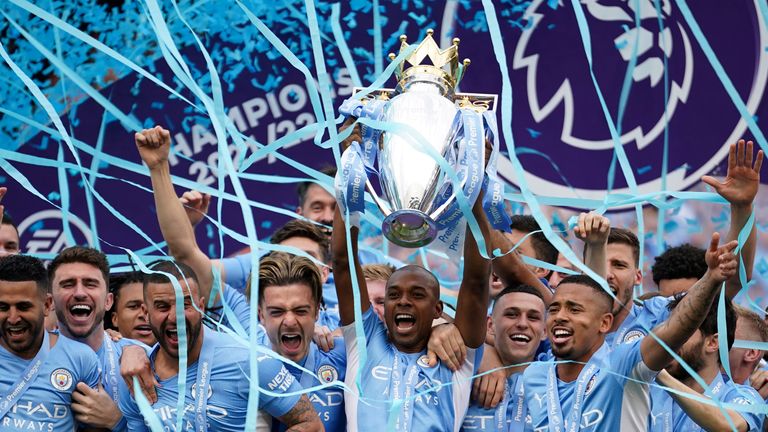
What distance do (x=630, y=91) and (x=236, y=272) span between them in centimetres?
245

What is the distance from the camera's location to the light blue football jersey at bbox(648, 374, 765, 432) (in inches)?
184

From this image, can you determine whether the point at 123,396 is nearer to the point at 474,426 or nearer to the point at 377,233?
the point at 474,426

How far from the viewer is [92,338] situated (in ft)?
17.0

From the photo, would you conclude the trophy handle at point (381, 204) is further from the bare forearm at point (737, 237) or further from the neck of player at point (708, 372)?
the neck of player at point (708, 372)

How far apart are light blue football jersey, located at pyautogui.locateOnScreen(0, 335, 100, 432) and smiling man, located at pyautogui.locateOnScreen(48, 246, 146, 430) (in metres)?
0.14

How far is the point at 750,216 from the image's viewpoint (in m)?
4.63

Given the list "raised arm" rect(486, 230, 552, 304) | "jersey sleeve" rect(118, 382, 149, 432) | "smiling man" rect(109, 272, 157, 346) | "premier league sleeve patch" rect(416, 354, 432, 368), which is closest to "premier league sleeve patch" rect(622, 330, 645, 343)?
"raised arm" rect(486, 230, 552, 304)

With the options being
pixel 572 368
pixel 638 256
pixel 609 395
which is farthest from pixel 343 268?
pixel 638 256

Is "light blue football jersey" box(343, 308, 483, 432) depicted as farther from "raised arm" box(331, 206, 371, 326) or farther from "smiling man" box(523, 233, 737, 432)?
"smiling man" box(523, 233, 737, 432)

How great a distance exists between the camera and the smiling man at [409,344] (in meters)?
4.60

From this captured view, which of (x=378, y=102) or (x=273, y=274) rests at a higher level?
(x=378, y=102)

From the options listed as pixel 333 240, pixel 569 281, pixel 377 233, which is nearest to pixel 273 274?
pixel 333 240

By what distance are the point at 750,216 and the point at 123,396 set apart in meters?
2.18

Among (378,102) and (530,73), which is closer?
(378,102)
